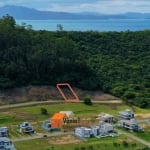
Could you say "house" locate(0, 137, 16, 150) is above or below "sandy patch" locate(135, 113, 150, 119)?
above

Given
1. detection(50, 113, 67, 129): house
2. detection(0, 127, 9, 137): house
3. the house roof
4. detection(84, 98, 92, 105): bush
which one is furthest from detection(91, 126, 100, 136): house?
detection(84, 98, 92, 105): bush

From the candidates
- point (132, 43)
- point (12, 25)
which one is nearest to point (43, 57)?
point (12, 25)

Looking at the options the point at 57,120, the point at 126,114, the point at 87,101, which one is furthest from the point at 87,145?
the point at 87,101

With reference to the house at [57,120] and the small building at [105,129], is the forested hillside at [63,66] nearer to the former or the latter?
the house at [57,120]

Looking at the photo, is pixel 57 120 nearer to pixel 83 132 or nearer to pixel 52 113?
pixel 83 132

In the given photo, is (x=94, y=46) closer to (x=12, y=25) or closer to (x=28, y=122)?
(x=12, y=25)

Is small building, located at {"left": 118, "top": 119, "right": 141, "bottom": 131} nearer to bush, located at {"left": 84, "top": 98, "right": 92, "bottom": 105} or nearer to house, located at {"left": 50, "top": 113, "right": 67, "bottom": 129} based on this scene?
house, located at {"left": 50, "top": 113, "right": 67, "bottom": 129}

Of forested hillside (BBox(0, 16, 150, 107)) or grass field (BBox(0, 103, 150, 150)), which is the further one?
forested hillside (BBox(0, 16, 150, 107))

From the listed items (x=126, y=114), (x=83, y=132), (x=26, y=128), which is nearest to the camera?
(x=83, y=132)
